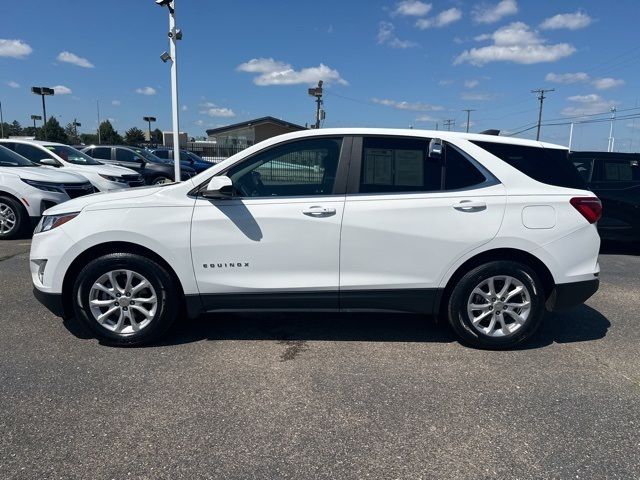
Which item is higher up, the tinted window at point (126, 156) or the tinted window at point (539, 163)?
the tinted window at point (126, 156)

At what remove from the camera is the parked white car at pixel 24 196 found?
8.11 metres

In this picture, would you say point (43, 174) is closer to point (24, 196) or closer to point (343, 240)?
point (24, 196)

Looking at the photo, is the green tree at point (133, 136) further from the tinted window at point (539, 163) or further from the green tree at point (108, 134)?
the tinted window at point (539, 163)

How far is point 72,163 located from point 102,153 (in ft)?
19.1

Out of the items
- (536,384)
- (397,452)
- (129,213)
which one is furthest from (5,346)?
(536,384)

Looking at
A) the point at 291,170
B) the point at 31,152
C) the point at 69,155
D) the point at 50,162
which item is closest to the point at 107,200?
the point at 291,170

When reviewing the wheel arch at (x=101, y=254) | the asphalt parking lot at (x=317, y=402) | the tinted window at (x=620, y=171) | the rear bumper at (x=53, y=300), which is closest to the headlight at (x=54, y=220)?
the wheel arch at (x=101, y=254)

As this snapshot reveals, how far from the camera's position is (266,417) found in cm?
294

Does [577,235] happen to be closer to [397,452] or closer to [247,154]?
[397,452]

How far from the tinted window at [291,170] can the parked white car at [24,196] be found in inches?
233

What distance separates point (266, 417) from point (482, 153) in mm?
2622

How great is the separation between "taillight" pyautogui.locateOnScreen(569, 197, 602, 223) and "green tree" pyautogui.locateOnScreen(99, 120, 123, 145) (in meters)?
86.0

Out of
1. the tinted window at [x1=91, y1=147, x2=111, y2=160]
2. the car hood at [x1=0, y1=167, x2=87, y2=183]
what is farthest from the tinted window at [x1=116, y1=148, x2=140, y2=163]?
the car hood at [x1=0, y1=167, x2=87, y2=183]

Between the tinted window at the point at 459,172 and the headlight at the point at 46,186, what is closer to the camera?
the tinted window at the point at 459,172
